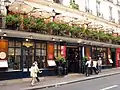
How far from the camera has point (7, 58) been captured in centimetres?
2250

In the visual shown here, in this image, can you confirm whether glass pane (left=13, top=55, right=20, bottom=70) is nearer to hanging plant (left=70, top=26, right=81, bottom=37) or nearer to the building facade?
the building facade

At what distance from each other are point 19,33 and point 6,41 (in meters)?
1.19

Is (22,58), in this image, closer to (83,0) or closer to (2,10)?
(2,10)

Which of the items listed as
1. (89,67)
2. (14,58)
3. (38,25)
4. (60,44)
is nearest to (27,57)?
(14,58)

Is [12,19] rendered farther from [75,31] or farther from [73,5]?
[73,5]

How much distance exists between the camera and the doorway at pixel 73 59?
31.8 m

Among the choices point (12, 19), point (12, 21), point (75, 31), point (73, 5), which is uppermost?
point (73, 5)

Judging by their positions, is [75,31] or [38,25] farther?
[75,31]

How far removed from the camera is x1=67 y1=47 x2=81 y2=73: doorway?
104 ft

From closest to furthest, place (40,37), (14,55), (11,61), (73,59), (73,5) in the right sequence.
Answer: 1. (11,61)
2. (14,55)
3. (40,37)
4. (73,59)
5. (73,5)

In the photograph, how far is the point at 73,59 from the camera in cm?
3216

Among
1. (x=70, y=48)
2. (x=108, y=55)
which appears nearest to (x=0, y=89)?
(x=70, y=48)

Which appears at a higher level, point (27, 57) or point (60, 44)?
point (60, 44)

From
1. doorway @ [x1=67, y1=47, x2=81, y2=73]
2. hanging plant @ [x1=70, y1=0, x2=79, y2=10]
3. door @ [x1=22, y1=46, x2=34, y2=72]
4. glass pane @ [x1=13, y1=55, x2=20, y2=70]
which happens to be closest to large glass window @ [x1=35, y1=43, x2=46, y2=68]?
door @ [x1=22, y1=46, x2=34, y2=72]
